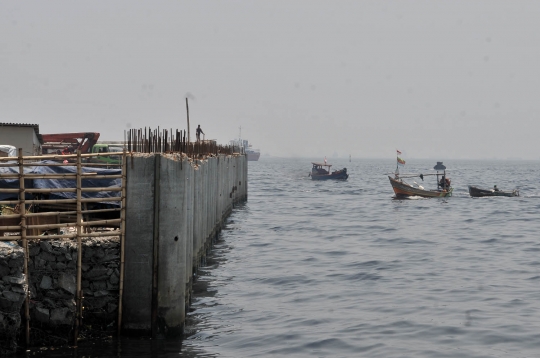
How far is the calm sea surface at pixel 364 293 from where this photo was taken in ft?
43.7

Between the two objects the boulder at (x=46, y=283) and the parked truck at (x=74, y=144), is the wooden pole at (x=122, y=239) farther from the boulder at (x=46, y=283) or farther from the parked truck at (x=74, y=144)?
the parked truck at (x=74, y=144)

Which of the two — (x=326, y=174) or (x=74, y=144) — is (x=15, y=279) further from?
(x=326, y=174)

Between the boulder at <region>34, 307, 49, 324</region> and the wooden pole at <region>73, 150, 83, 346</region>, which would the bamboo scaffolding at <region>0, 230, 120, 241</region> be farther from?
the boulder at <region>34, 307, 49, 324</region>

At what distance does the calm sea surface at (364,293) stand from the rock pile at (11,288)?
58.3 inches

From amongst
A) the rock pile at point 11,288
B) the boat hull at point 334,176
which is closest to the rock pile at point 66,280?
the rock pile at point 11,288

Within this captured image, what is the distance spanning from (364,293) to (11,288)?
998cm

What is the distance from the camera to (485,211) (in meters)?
44.5

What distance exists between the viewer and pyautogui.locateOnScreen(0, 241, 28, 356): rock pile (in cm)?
1059

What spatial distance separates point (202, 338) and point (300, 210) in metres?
31.2

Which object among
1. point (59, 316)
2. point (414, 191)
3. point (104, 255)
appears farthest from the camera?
point (414, 191)

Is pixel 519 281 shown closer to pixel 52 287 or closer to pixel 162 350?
pixel 162 350

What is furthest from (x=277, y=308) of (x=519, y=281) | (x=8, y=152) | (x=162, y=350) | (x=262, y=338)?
(x=8, y=152)

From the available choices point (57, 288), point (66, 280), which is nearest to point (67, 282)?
point (66, 280)

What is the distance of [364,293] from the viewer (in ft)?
59.5
